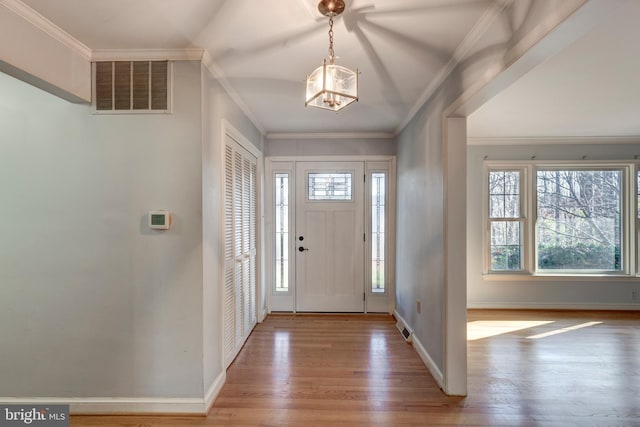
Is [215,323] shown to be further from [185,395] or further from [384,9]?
[384,9]

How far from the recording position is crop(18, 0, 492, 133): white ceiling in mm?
1551

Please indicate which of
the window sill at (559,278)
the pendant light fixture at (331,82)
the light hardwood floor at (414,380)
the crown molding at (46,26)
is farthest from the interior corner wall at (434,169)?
the crown molding at (46,26)

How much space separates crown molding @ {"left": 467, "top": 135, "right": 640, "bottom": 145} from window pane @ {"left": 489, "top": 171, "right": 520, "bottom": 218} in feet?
1.44

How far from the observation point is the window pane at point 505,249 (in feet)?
14.0

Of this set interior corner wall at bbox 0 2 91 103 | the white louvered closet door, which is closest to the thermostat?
the white louvered closet door

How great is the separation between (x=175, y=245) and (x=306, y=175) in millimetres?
2262

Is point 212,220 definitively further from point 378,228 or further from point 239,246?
point 378,228

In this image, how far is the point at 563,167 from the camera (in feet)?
13.9

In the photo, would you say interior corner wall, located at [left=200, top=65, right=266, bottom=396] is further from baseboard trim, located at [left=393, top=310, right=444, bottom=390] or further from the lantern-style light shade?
baseboard trim, located at [left=393, top=310, right=444, bottom=390]

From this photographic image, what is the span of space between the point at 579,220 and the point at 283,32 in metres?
4.78

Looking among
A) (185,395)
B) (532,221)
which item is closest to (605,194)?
(532,221)

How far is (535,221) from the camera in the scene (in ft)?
13.8

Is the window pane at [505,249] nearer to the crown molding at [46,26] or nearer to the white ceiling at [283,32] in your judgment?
the white ceiling at [283,32]

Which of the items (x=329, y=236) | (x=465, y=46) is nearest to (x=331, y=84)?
(x=465, y=46)
